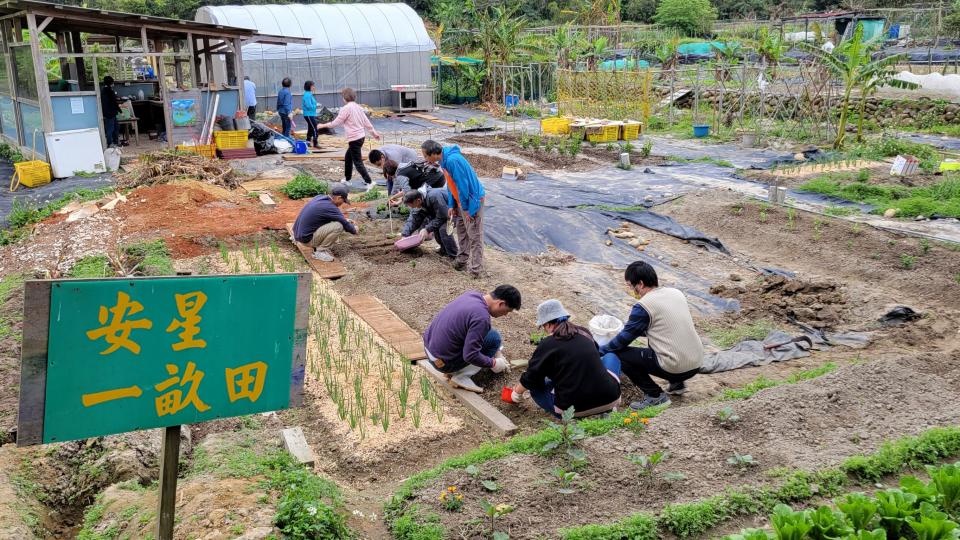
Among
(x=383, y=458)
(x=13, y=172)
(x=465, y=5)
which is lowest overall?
(x=383, y=458)

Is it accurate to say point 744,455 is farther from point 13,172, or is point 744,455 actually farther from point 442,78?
point 442,78

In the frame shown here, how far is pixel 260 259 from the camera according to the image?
32.4ft

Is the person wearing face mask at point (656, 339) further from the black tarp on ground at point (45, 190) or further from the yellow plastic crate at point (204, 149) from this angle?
the yellow plastic crate at point (204, 149)

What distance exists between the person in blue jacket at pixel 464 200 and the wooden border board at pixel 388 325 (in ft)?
4.67

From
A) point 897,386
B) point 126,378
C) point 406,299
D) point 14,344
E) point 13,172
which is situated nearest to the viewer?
point 126,378

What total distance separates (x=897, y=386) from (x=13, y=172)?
16.4m

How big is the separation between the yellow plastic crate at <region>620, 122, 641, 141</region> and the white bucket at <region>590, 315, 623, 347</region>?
47.5 ft

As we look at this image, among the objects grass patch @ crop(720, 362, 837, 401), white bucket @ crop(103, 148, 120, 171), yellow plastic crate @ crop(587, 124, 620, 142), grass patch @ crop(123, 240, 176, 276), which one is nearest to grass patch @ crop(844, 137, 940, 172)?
yellow plastic crate @ crop(587, 124, 620, 142)

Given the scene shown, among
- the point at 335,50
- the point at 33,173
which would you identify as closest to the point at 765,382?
the point at 33,173

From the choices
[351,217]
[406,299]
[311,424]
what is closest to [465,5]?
[351,217]

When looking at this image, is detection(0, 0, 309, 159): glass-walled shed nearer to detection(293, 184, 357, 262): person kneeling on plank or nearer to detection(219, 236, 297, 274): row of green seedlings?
detection(219, 236, 297, 274): row of green seedlings

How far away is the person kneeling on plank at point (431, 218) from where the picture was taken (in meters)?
9.80

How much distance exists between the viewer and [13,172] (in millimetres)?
15727

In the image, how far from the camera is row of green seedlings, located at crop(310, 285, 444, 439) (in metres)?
5.88
